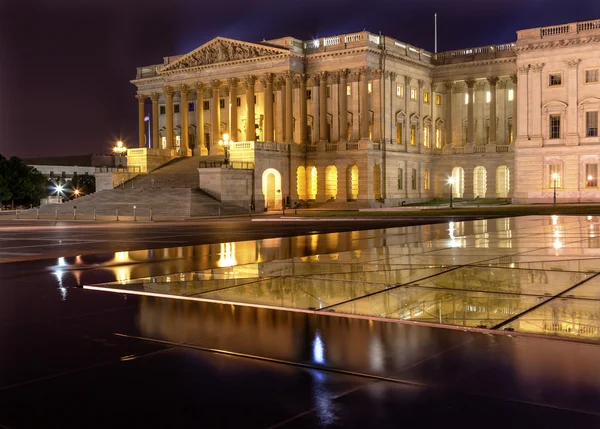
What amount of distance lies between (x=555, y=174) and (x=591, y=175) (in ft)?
11.5

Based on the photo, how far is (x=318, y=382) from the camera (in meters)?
7.38

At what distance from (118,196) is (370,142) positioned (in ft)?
95.8

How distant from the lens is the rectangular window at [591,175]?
7350 centimetres

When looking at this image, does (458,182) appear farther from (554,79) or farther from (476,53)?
(554,79)

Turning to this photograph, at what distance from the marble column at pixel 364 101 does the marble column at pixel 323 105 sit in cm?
507

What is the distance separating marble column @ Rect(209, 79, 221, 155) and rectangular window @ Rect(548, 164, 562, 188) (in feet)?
137

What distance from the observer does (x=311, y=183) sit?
296 feet

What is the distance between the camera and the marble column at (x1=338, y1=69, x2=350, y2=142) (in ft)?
279

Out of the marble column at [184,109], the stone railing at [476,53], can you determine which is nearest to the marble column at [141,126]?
the marble column at [184,109]

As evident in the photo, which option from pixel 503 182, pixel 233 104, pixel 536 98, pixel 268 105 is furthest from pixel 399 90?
pixel 233 104

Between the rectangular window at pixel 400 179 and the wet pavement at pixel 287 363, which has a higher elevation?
the rectangular window at pixel 400 179

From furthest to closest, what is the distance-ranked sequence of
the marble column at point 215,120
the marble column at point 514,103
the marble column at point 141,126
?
the marble column at point 141,126
the marble column at point 215,120
the marble column at point 514,103

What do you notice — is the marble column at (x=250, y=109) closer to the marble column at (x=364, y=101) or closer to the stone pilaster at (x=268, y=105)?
the stone pilaster at (x=268, y=105)

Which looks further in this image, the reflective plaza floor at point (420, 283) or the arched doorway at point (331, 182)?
the arched doorway at point (331, 182)
